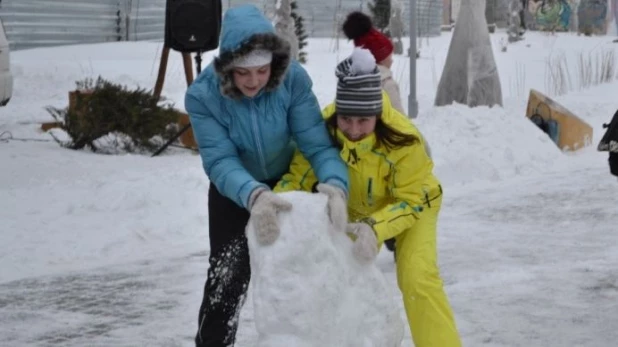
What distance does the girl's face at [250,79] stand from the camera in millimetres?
4445

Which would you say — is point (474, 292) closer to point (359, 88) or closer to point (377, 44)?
point (377, 44)

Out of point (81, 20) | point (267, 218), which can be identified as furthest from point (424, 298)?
point (81, 20)

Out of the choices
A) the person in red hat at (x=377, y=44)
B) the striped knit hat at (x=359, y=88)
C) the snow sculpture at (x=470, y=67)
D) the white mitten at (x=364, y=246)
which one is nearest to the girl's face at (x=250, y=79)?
the striped knit hat at (x=359, y=88)

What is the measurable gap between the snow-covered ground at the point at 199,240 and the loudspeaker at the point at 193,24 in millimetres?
1177

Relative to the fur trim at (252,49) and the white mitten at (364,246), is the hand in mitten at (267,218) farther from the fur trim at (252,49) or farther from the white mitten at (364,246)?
the fur trim at (252,49)

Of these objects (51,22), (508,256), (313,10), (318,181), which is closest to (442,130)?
(508,256)

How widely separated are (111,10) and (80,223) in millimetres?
19499

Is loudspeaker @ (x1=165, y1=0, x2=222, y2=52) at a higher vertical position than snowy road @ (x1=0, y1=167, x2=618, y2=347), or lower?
higher

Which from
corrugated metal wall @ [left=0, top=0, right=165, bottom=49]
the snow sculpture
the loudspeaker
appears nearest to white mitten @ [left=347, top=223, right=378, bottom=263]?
the loudspeaker

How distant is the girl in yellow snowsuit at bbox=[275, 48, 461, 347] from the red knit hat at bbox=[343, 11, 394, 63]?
12.6 feet

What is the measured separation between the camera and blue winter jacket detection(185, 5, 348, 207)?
4.46 m

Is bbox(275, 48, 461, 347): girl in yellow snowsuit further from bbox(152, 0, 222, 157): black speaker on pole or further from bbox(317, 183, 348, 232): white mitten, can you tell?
bbox(152, 0, 222, 157): black speaker on pole

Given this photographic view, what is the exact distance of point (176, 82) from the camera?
69.3 feet

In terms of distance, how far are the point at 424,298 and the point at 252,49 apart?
1.06 meters
